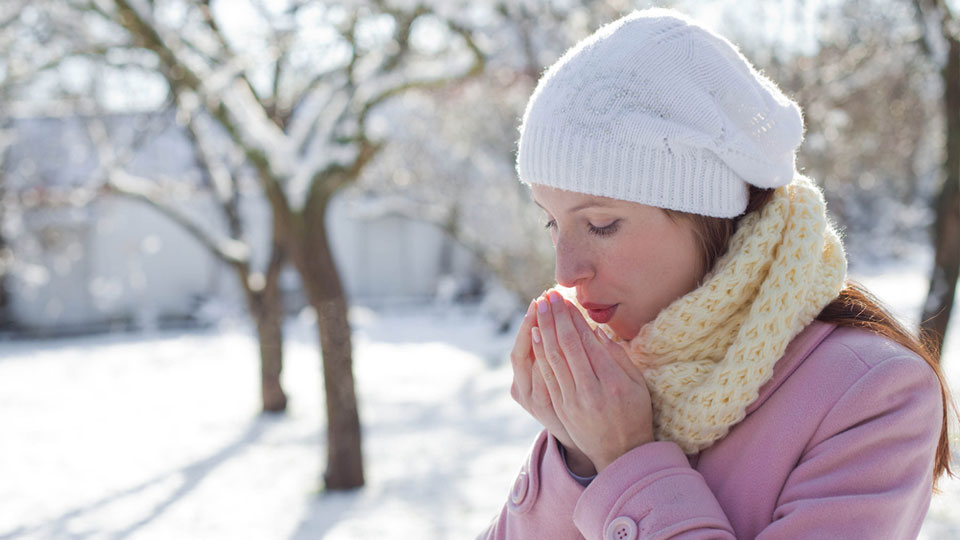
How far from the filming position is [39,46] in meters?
6.62

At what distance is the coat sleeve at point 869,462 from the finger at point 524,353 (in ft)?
1.22

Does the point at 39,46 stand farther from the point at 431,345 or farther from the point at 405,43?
the point at 431,345

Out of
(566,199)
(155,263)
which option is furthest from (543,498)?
(155,263)

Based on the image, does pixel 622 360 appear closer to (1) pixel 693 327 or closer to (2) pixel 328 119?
(1) pixel 693 327

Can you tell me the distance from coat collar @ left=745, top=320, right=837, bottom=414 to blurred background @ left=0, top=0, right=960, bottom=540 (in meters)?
0.31

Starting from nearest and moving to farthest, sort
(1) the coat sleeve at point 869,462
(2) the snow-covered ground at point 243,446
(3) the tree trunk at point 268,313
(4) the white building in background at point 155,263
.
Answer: (1) the coat sleeve at point 869,462, (2) the snow-covered ground at point 243,446, (3) the tree trunk at point 268,313, (4) the white building in background at point 155,263

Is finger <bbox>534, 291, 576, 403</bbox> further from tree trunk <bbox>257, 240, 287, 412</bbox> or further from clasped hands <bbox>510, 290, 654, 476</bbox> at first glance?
tree trunk <bbox>257, 240, 287, 412</bbox>

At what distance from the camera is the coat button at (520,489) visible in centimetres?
115

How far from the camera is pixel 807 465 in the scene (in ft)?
3.03

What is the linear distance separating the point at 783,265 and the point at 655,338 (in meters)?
0.19

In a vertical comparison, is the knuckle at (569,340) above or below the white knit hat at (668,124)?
below

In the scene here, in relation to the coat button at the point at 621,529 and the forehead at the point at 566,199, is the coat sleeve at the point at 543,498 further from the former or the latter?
the forehead at the point at 566,199

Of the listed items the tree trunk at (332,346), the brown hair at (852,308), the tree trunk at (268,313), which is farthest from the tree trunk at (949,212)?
the tree trunk at (268,313)

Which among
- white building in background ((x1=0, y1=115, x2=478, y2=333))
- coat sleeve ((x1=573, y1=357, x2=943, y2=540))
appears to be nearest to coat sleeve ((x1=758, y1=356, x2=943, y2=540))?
coat sleeve ((x1=573, y1=357, x2=943, y2=540))
